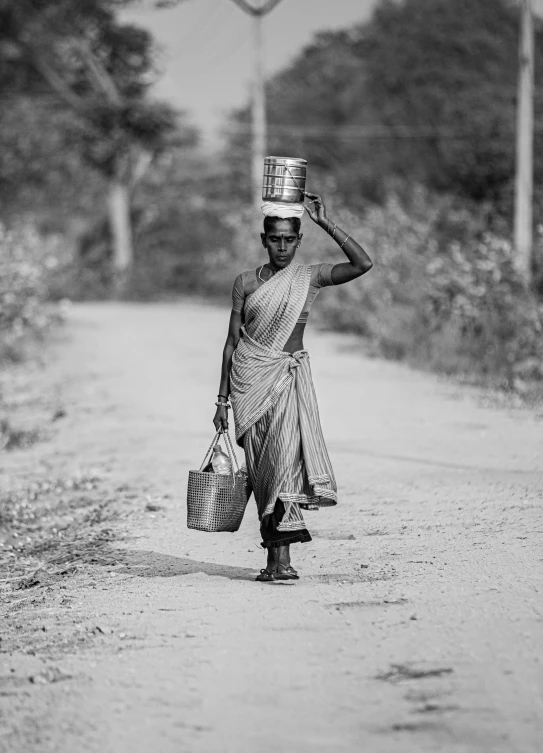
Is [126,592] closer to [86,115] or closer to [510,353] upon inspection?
[510,353]

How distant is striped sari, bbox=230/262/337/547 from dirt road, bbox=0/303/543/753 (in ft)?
1.27

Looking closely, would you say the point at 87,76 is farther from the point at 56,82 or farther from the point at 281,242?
the point at 281,242

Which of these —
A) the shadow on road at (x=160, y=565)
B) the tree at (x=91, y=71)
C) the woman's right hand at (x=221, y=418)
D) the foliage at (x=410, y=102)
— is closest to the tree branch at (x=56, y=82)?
the tree at (x=91, y=71)

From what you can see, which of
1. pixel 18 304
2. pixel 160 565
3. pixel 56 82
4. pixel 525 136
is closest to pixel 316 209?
pixel 160 565

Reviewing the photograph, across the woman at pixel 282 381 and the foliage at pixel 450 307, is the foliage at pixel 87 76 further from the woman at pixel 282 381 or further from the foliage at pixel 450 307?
the woman at pixel 282 381

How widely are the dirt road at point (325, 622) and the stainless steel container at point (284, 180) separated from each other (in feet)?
5.65

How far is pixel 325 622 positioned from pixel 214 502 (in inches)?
37.9

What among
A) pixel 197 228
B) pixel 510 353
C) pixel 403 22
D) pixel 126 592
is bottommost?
pixel 126 592

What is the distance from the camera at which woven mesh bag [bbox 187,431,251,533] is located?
5844mm

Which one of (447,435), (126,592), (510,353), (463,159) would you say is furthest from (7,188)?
(126,592)

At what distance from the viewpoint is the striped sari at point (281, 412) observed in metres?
5.71

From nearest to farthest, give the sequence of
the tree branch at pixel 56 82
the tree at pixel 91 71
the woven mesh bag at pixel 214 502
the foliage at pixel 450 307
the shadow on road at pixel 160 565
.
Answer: the woven mesh bag at pixel 214 502
the shadow on road at pixel 160 565
the foliage at pixel 450 307
the tree at pixel 91 71
the tree branch at pixel 56 82

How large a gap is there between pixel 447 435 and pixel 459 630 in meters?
5.92

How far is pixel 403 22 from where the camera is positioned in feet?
155
